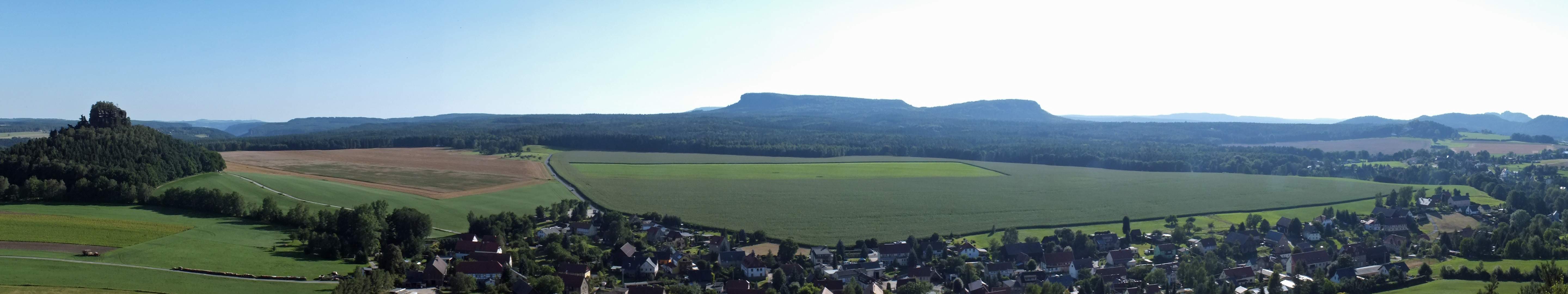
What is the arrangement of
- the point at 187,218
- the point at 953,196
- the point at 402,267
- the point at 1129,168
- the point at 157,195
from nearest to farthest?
the point at 402,267 → the point at 187,218 → the point at 157,195 → the point at 953,196 → the point at 1129,168

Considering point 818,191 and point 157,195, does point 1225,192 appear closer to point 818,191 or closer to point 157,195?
point 818,191

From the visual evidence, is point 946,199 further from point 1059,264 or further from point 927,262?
point 927,262

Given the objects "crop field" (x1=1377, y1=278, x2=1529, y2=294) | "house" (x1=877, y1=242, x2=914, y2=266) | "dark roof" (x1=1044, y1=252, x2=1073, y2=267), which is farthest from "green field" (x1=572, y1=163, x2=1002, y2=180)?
"crop field" (x1=1377, y1=278, x2=1529, y2=294)

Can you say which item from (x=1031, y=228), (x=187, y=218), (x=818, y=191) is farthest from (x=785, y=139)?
(x=187, y=218)

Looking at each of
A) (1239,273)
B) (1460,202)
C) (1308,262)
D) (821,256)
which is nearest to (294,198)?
(821,256)

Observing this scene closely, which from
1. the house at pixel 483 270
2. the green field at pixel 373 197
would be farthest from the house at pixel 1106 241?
the green field at pixel 373 197

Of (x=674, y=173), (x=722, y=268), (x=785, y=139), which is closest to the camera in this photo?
(x=722, y=268)
